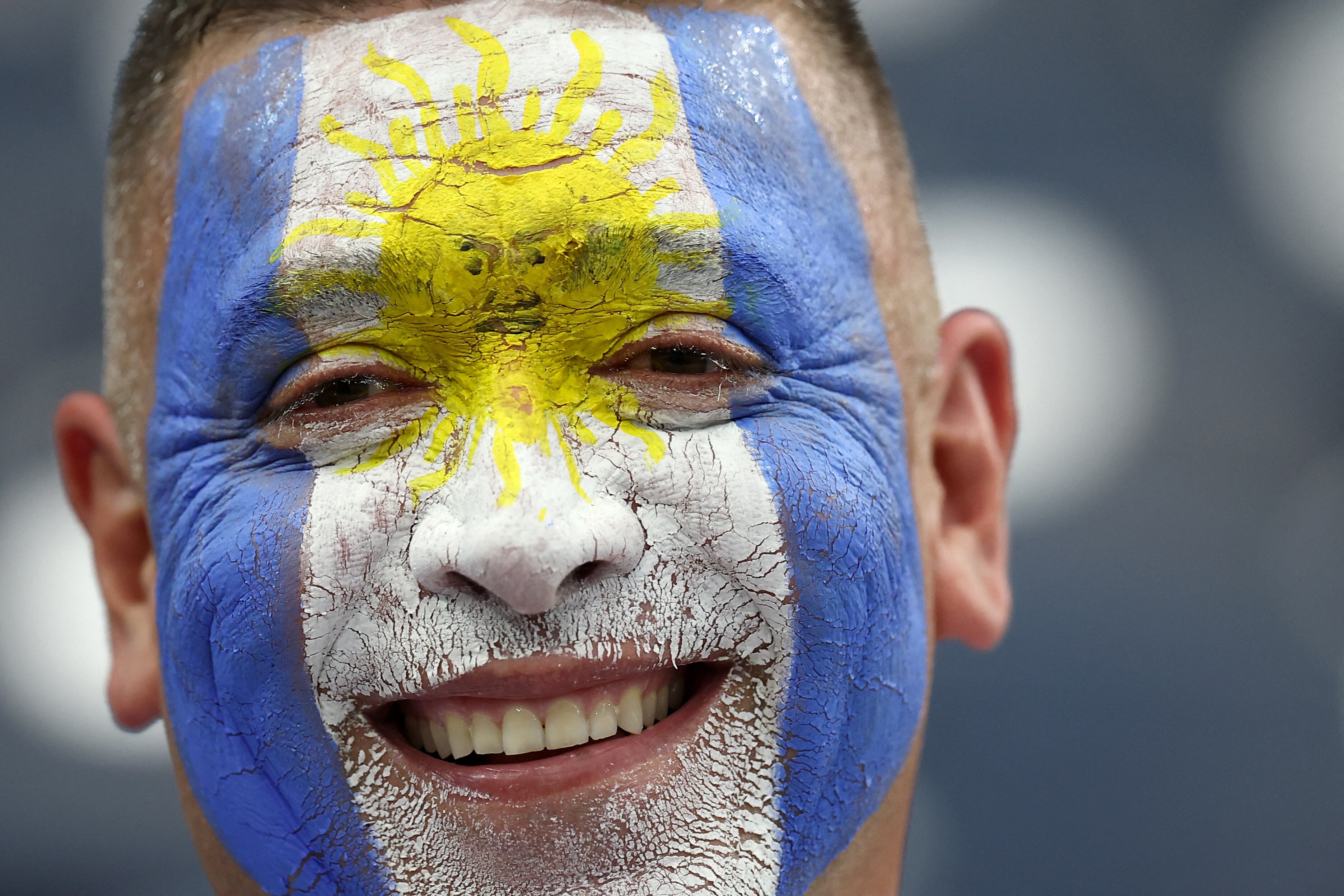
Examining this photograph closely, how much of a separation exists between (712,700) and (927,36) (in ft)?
9.89

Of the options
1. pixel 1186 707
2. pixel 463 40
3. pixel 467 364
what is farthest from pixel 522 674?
pixel 1186 707

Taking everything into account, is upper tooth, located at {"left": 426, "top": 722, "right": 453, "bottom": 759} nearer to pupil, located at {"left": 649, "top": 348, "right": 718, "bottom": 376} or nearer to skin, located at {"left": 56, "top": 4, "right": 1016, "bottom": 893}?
skin, located at {"left": 56, "top": 4, "right": 1016, "bottom": 893}

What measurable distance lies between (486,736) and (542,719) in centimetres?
7

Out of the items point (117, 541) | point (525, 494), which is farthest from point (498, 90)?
point (117, 541)

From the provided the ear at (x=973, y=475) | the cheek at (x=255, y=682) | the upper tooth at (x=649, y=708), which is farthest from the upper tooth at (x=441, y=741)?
the ear at (x=973, y=475)

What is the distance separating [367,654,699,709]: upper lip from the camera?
4.18 ft

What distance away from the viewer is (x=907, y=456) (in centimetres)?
159

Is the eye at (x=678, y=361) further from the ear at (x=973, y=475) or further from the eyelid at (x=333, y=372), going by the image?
the ear at (x=973, y=475)

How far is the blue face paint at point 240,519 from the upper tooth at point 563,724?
0.23m

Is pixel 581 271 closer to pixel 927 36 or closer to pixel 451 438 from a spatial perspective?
pixel 451 438

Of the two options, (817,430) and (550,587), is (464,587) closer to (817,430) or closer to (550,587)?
(550,587)

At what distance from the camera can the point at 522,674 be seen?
4.20 feet

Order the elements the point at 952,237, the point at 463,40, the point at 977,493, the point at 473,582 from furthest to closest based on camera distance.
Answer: the point at 952,237, the point at 977,493, the point at 463,40, the point at 473,582

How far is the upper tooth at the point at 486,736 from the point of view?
4.41 ft
